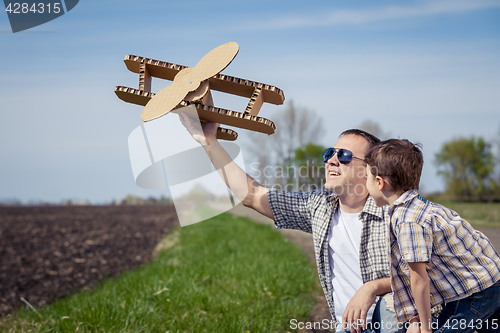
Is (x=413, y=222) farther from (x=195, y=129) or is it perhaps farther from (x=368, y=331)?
(x=195, y=129)

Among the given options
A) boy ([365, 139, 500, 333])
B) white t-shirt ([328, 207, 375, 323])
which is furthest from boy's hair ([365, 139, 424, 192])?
white t-shirt ([328, 207, 375, 323])

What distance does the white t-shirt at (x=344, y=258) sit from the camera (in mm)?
2314

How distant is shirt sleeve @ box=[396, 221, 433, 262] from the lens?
172 cm

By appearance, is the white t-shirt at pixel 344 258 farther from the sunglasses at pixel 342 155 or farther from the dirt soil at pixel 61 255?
the dirt soil at pixel 61 255

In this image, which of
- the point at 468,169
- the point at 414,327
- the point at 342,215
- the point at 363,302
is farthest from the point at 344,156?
the point at 468,169

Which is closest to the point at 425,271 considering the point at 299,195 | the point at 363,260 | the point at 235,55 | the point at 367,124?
the point at 363,260

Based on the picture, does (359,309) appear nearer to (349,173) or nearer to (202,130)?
Answer: (349,173)

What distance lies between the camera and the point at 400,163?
1910 millimetres

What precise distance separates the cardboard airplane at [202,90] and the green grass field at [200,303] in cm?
214

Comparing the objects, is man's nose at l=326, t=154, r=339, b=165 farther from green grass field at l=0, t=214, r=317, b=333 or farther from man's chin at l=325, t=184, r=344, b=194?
green grass field at l=0, t=214, r=317, b=333

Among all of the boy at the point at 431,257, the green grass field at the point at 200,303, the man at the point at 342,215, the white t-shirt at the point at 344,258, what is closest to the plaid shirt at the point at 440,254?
the boy at the point at 431,257

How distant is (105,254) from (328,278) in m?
9.84

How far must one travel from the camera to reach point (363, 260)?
7.33 feet

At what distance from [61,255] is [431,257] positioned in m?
11.0
